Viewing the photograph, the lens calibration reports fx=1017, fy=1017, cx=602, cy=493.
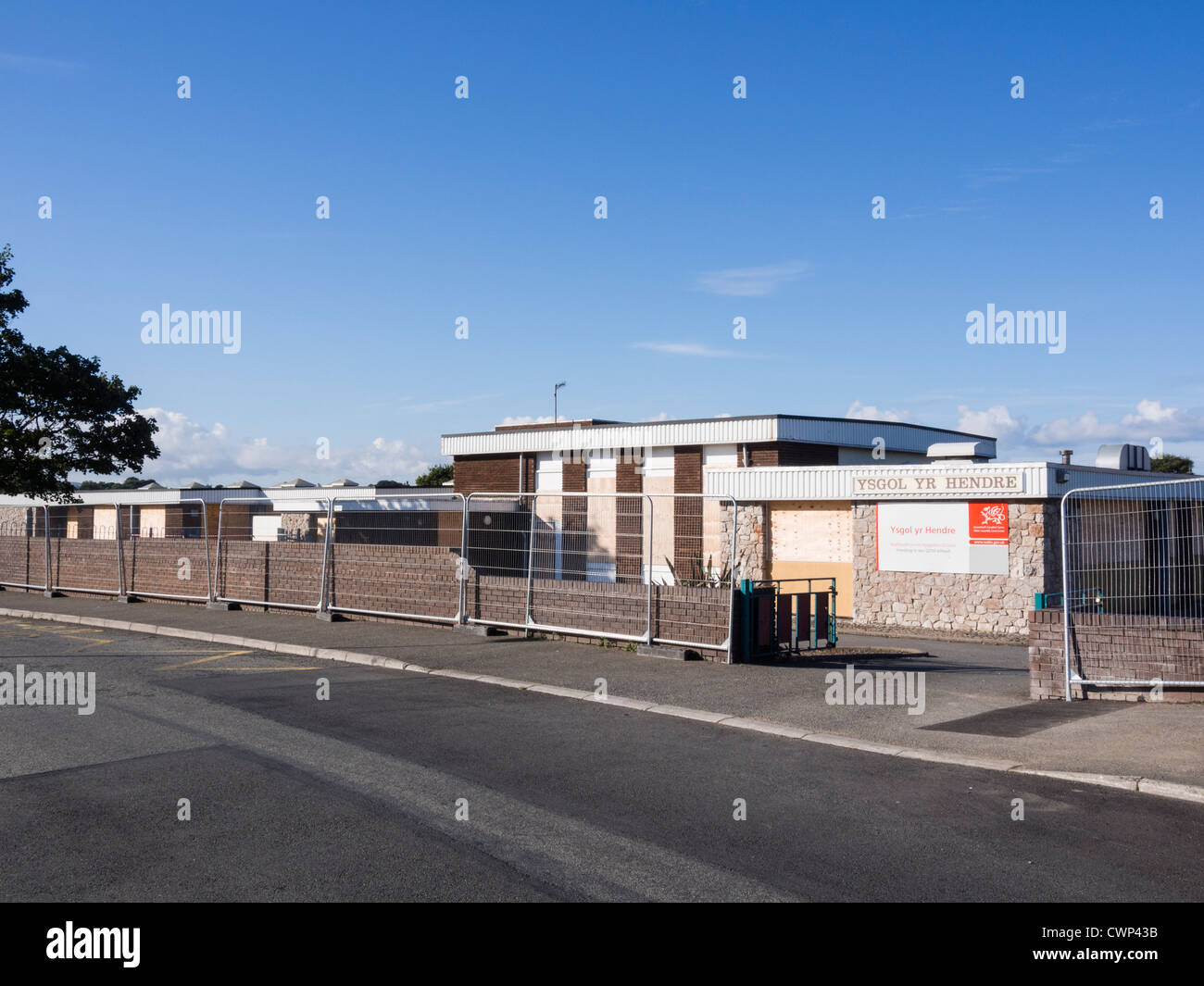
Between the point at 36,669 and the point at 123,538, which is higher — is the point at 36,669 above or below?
below

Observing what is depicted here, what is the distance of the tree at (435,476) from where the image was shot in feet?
290

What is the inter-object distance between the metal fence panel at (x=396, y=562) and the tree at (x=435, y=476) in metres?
68.6

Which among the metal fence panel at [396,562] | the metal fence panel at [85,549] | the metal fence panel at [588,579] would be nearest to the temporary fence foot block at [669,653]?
the metal fence panel at [588,579]

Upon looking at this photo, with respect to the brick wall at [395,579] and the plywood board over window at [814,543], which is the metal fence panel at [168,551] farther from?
the plywood board over window at [814,543]

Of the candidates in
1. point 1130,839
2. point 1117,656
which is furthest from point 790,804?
point 1117,656

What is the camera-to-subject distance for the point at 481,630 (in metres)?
16.5

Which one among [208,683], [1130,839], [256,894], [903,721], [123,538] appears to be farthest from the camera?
[123,538]

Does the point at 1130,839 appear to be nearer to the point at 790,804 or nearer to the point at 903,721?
the point at 790,804

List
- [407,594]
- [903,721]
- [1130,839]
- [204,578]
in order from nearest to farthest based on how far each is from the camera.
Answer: [1130,839] → [903,721] → [407,594] → [204,578]

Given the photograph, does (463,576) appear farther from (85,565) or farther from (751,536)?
(85,565)

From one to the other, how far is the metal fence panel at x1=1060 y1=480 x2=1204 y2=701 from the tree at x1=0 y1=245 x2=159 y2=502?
28.2 metres

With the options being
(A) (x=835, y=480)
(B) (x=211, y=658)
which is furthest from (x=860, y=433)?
(B) (x=211, y=658)

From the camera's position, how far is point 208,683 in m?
12.3
